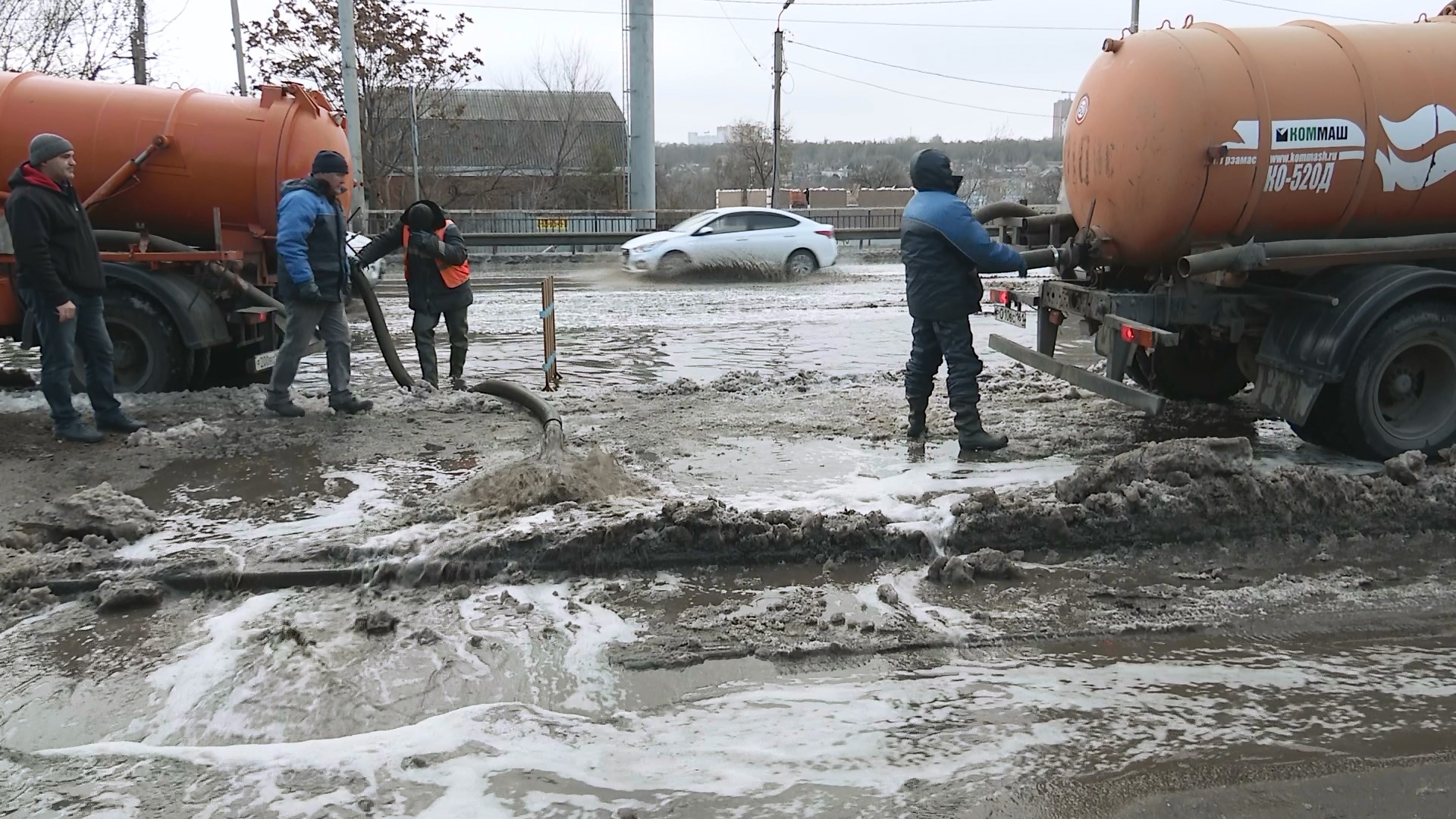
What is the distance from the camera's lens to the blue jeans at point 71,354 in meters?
6.81

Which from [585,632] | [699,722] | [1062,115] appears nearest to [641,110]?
[1062,115]

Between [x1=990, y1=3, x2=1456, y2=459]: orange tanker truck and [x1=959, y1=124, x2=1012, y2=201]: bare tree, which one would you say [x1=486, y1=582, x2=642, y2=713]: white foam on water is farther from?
[x1=959, y1=124, x2=1012, y2=201]: bare tree

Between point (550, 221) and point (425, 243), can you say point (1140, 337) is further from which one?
point (550, 221)

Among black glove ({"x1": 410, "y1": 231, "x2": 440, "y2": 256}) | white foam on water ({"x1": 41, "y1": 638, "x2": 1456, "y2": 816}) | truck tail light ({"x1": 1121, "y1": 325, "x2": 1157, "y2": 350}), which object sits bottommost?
white foam on water ({"x1": 41, "y1": 638, "x2": 1456, "y2": 816})

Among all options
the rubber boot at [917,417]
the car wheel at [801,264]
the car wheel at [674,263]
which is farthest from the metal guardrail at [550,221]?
the rubber boot at [917,417]

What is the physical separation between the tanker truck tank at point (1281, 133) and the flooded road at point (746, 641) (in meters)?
1.48

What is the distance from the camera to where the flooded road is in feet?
10.2

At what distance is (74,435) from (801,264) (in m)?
15.3

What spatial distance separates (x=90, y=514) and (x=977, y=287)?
5151mm

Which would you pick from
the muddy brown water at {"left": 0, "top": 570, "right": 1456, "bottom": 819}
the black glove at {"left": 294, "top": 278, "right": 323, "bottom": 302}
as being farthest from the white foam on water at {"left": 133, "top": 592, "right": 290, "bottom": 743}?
the black glove at {"left": 294, "top": 278, "right": 323, "bottom": 302}

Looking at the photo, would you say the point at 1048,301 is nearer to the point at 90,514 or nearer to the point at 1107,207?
the point at 1107,207

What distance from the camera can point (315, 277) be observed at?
757cm

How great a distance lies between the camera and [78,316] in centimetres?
695

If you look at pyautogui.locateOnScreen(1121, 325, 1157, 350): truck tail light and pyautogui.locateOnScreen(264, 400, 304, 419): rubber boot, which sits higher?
pyautogui.locateOnScreen(1121, 325, 1157, 350): truck tail light
